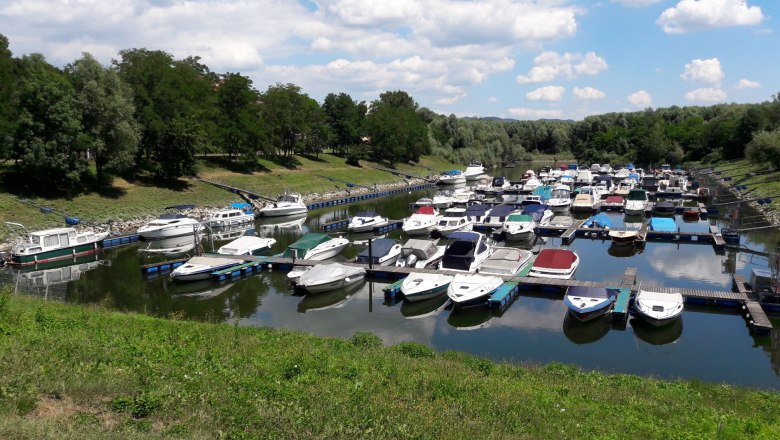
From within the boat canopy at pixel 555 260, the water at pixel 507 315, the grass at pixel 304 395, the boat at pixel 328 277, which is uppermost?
the grass at pixel 304 395

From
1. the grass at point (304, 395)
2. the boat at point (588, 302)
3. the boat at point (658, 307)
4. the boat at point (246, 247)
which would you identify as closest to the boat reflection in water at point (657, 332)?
the boat at point (658, 307)

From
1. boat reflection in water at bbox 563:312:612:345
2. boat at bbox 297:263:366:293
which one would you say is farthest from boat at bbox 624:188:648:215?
boat at bbox 297:263:366:293

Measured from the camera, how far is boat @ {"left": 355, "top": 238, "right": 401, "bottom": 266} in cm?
3391

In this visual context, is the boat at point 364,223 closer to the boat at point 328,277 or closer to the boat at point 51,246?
the boat at point 328,277

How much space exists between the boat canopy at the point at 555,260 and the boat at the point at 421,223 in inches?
632

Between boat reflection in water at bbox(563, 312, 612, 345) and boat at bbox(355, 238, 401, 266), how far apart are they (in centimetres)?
1261

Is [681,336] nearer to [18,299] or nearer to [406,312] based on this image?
[406,312]

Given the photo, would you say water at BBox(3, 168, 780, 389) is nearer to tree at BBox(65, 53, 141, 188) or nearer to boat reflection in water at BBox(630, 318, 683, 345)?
boat reflection in water at BBox(630, 318, 683, 345)

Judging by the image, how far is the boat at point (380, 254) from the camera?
33.9 meters

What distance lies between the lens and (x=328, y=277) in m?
29.6

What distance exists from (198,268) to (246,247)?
20.4 feet

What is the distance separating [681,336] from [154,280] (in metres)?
28.8

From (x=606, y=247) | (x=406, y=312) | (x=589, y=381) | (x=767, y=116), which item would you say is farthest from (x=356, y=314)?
(x=767, y=116)

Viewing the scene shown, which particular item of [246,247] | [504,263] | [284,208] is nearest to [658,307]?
[504,263]
